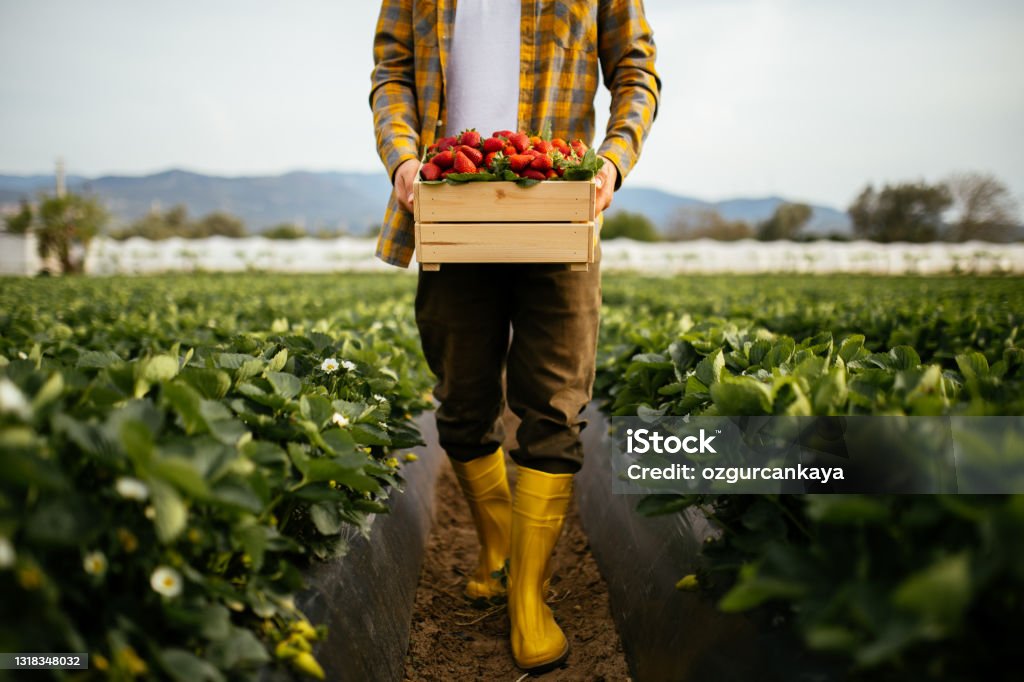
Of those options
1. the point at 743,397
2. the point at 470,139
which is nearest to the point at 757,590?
the point at 743,397

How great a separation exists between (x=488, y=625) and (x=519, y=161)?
1604mm

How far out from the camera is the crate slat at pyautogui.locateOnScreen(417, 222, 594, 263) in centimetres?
186

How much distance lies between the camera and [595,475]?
10.5ft

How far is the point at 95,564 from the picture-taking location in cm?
98

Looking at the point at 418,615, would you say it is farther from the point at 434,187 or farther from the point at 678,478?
the point at 434,187

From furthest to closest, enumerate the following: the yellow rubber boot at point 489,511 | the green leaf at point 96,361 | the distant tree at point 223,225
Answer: the distant tree at point 223,225, the yellow rubber boot at point 489,511, the green leaf at point 96,361

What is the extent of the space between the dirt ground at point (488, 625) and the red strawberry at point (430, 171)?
148cm

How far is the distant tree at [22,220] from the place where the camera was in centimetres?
3167

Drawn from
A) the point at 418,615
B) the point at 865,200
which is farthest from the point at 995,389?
the point at 865,200

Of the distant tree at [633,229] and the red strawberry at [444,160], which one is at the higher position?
the distant tree at [633,229]

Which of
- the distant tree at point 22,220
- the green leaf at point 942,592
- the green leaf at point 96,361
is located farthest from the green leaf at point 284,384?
the distant tree at point 22,220

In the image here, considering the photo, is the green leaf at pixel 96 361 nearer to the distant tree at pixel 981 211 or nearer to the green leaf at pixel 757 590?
the green leaf at pixel 757 590

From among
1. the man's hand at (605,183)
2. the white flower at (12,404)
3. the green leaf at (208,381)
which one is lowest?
the green leaf at (208,381)

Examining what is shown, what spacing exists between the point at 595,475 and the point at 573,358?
1.23m
